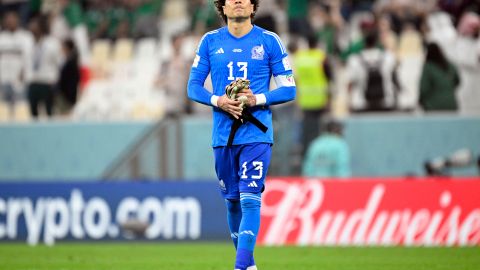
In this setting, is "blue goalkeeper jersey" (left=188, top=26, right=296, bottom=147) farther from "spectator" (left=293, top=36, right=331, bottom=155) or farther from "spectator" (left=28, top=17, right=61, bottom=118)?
"spectator" (left=28, top=17, right=61, bottom=118)

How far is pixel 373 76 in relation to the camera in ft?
68.2

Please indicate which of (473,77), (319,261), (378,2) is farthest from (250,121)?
(378,2)

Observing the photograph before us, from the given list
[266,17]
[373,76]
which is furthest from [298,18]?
[373,76]

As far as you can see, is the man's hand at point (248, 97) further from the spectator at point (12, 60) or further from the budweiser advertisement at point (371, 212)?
the spectator at point (12, 60)

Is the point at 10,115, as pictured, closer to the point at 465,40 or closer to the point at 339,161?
the point at 339,161

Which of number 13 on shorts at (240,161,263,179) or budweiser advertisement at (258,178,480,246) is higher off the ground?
number 13 on shorts at (240,161,263,179)

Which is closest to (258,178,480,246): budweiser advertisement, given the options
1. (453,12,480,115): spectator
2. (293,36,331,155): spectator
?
(293,36,331,155): spectator

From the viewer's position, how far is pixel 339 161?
2003 centimetres

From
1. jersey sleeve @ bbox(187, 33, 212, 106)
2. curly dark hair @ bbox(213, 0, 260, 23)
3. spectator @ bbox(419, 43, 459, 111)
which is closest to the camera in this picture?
jersey sleeve @ bbox(187, 33, 212, 106)

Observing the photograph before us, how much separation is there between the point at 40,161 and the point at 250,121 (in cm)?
1328

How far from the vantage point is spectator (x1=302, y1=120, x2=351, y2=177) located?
1989cm

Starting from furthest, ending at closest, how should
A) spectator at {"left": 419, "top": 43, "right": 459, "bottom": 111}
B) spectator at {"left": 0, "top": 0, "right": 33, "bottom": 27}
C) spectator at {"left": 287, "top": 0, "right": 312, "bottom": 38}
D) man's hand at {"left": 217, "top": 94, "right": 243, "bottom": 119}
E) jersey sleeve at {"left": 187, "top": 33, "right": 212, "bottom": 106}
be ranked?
spectator at {"left": 0, "top": 0, "right": 33, "bottom": 27}
spectator at {"left": 287, "top": 0, "right": 312, "bottom": 38}
spectator at {"left": 419, "top": 43, "right": 459, "bottom": 111}
jersey sleeve at {"left": 187, "top": 33, "right": 212, "bottom": 106}
man's hand at {"left": 217, "top": 94, "right": 243, "bottom": 119}

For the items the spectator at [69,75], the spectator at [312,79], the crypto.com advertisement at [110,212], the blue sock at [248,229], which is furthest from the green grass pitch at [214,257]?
the spectator at [69,75]

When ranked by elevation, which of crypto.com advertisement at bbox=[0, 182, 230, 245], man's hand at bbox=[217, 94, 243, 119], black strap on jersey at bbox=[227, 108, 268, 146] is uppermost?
man's hand at bbox=[217, 94, 243, 119]
